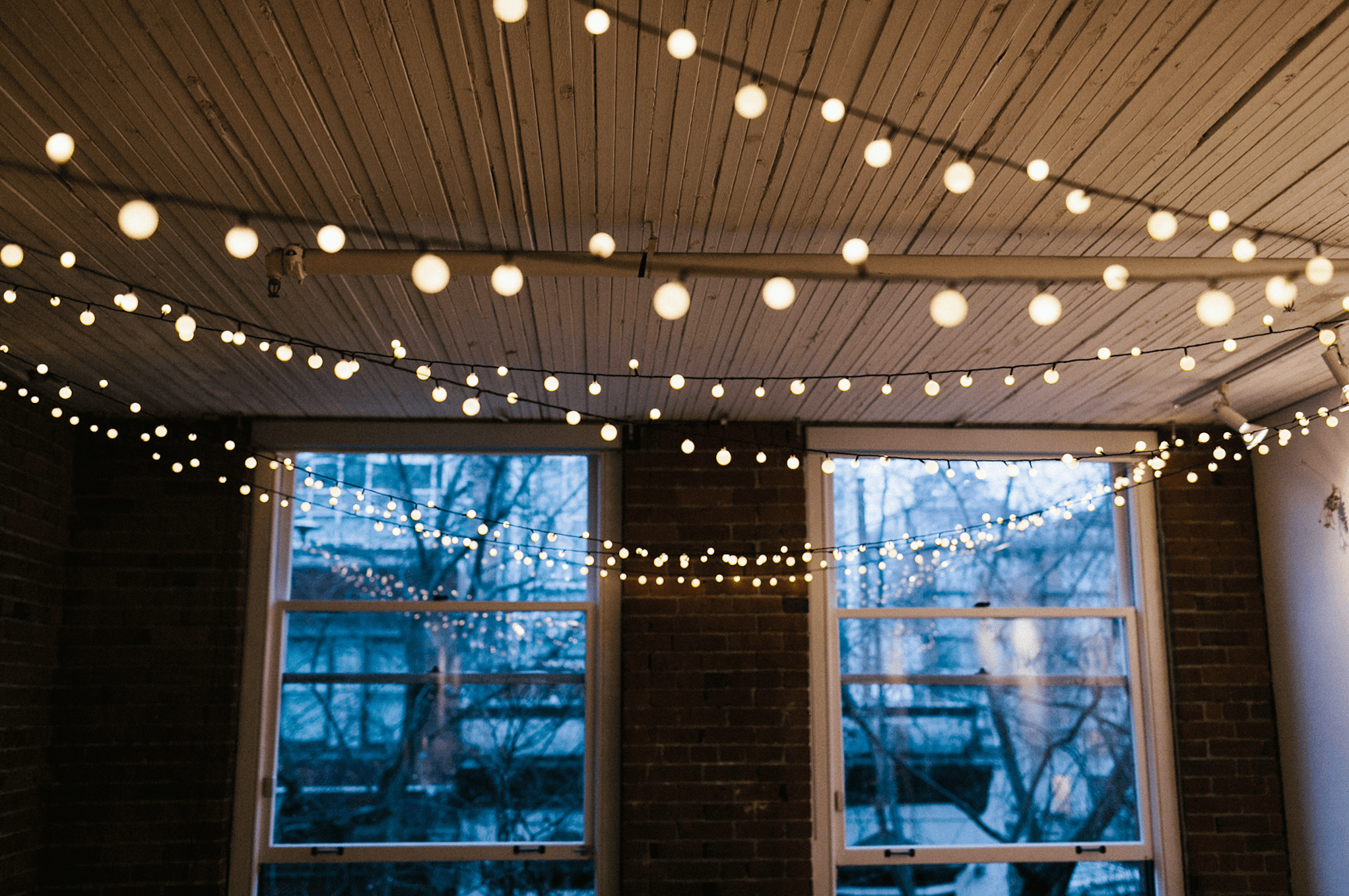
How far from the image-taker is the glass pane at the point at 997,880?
5.77m

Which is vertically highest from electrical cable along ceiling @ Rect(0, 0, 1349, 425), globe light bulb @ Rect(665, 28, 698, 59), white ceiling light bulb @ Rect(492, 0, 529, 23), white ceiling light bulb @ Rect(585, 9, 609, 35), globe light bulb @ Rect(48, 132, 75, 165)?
electrical cable along ceiling @ Rect(0, 0, 1349, 425)

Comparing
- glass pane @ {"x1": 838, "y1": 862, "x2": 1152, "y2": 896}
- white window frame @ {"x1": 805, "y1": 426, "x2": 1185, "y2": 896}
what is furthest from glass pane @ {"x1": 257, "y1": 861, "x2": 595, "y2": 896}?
glass pane @ {"x1": 838, "y1": 862, "x2": 1152, "y2": 896}

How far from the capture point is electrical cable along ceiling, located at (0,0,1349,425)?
2.43 metres

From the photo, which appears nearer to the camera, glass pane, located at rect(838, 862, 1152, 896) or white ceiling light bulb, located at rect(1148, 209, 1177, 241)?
white ceiling light bulb, located at rect(1148, 209, 1177, 241)

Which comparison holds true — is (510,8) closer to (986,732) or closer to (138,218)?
(138,218)

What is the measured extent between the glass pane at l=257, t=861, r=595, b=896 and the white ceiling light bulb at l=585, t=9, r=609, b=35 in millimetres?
4610

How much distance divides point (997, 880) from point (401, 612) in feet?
11.2

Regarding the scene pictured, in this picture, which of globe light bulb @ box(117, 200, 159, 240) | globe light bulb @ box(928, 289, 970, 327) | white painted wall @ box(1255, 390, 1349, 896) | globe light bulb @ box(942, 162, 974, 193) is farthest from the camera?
white painted wall @ box(1255, 390, 1349, 896)

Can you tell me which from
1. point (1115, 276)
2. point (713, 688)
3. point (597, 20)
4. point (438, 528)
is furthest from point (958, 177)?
point (438, 528)

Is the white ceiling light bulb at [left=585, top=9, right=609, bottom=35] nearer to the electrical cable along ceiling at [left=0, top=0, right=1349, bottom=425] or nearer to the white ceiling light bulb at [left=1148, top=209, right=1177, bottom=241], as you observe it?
the electrical cable along ceiling at [left=0, top=0, right=1349, bottom=425]

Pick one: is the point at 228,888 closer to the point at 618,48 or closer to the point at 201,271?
the point at 201,271

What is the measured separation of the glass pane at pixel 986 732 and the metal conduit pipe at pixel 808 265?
12.1 ft

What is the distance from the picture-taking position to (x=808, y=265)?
2561 mm

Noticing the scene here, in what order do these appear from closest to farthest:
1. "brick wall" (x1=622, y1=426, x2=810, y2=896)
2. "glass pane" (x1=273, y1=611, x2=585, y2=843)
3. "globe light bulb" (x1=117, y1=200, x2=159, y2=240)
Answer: "globe light bulb" (x1=117, y1=200, x2=159, y2=240)
"brick wall" (x1=622, y1=426, x2=810, y2=896)
"glass pane" (x1=273, y1=611, x2=585, y2=843)
